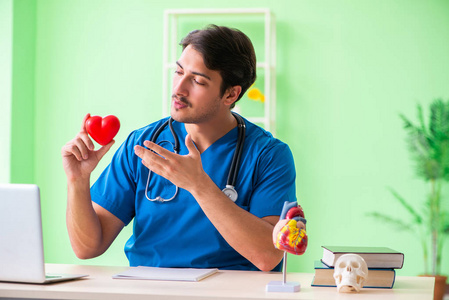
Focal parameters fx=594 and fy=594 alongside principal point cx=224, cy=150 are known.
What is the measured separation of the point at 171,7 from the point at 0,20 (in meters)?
1.10

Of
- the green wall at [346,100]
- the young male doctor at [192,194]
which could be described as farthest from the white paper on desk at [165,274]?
the green wall at [346,100]

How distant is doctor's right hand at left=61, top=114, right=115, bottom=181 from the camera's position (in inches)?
63.1

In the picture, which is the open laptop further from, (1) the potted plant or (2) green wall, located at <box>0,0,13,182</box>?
(1) the potted plant

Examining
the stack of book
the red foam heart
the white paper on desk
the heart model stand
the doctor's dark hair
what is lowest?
the white paper on desk

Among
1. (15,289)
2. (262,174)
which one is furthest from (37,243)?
(262,174)

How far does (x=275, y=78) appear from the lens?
390 cm

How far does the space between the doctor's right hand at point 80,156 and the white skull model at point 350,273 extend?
733mm

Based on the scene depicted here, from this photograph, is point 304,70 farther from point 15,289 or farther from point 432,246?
point 15,289

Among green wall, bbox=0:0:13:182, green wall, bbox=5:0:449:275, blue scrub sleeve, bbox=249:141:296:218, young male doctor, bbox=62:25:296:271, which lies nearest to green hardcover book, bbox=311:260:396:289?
young male doctor, bbox=62:25:296:271

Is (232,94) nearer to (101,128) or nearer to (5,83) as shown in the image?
(101,128)

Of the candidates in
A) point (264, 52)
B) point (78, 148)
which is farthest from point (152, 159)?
point (264, 52)

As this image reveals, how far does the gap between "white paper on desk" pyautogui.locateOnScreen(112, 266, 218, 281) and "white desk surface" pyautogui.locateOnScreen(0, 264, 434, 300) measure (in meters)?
0.02

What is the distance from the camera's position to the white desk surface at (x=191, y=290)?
1.21 meters

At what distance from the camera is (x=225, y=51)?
181 centimetres
